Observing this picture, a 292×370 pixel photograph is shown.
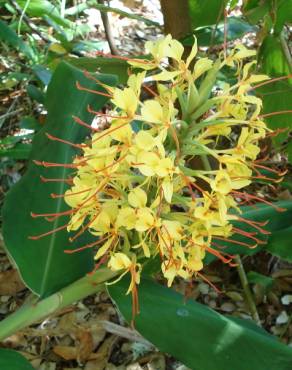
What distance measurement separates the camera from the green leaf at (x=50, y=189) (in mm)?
1105

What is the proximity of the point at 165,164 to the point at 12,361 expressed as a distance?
0.52 metres

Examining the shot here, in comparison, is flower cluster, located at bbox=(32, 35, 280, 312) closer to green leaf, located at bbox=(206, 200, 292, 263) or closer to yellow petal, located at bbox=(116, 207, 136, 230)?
yellow petal, located at bbox=(116, 207, 136, 230)

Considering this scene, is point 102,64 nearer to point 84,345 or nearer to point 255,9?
point 255,9

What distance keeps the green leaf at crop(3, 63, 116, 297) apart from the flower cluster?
0.23 meters

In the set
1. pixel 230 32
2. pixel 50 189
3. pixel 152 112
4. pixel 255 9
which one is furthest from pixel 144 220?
pixel 230 32

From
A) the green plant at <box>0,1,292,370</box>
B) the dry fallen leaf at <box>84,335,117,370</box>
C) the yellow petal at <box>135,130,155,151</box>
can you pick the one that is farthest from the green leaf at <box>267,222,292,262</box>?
the yellow petal at <box>135,130,155,151</box>

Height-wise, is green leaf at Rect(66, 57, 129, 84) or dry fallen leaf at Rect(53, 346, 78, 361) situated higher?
green leaf at Rect(66, 57, 129, 84)

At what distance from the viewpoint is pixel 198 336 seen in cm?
97

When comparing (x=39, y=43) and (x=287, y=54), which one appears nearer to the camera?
(x=287, y=54)

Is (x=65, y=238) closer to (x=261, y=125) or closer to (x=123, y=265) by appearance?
(x=123, y=265)

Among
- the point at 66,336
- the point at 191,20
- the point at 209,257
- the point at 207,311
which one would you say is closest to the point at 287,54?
the point at 191,20

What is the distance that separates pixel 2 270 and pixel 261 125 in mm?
1061

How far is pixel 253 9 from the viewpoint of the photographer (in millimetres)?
1241

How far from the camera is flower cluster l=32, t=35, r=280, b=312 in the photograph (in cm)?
79
